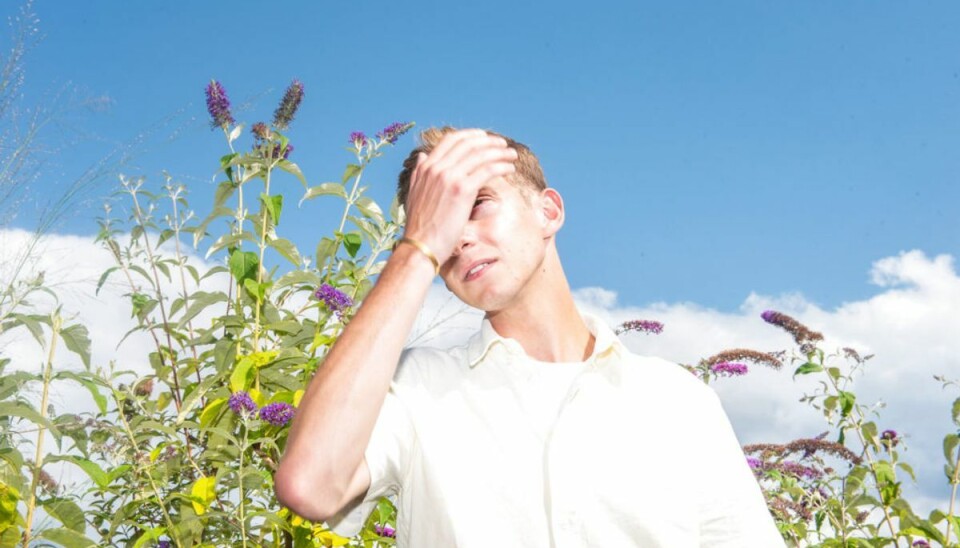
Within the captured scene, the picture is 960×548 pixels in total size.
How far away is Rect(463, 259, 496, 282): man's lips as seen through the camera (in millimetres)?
1683

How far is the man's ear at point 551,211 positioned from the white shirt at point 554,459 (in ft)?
0.81

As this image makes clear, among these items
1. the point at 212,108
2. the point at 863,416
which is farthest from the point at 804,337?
the point at 212,108

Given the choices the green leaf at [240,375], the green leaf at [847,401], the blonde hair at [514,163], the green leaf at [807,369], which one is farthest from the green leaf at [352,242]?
the green leaf at [847,401]

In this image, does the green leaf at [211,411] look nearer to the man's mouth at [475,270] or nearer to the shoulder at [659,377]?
the man's mouth at [475,270]

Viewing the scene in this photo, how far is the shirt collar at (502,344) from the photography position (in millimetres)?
1754

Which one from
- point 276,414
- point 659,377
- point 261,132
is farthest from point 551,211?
point 261,132

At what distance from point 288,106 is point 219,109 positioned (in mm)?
238

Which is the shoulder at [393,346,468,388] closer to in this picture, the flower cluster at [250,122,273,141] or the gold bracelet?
the gold bracelet

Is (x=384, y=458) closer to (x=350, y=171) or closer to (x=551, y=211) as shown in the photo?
(x=551, y=211)

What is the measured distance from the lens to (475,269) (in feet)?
5.53

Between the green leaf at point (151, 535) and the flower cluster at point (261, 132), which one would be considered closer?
the green leaf at point (151, 535)

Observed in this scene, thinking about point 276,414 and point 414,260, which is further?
point 276,414

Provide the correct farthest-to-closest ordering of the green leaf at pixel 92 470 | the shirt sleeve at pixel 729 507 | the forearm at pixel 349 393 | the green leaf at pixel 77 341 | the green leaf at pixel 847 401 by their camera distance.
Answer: the green leaf at pixel 847 401 < the green leaf at pixel 77 341 < the green leaf at pixel 92 470 < the shirt sleeve at pixel 729 507 < the forearm at pixel 349 393

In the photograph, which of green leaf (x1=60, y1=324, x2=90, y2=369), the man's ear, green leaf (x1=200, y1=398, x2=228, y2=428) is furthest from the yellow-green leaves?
the man's ear
